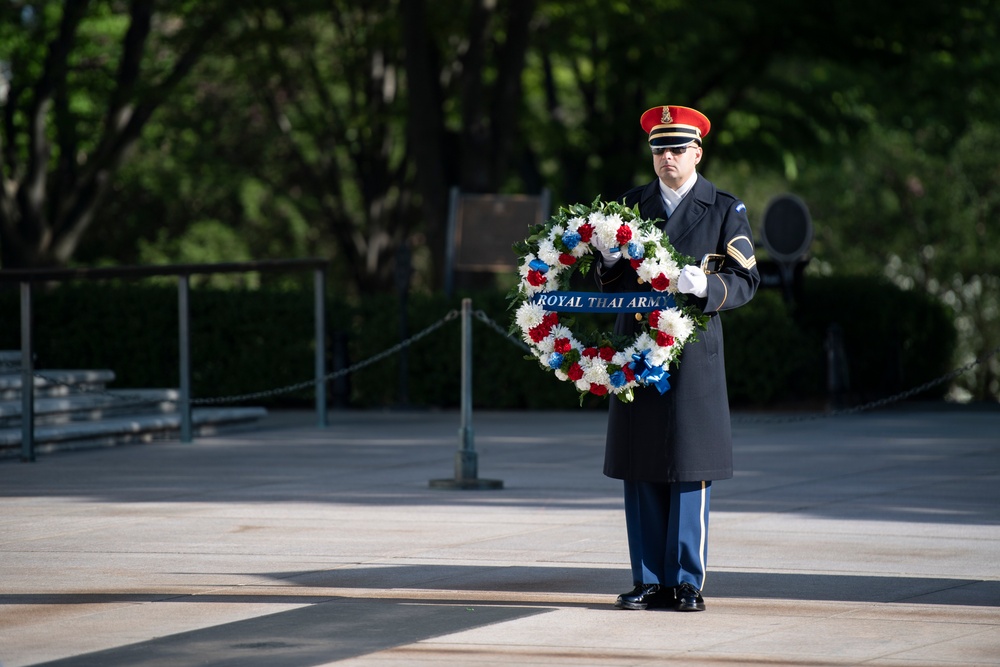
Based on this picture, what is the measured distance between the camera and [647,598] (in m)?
6.74

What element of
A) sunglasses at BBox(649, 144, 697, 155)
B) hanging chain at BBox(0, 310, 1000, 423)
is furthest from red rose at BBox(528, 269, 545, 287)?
hanging chain at BBox(0, 310, 1000, 423)

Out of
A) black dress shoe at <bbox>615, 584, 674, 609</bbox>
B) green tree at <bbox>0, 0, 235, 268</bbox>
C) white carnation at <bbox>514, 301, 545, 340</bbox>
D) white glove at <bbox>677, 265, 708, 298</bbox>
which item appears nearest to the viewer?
white glove at <bbox>677, 265, 708, 298</bbox>

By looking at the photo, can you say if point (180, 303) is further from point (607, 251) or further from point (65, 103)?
point (65, 103)

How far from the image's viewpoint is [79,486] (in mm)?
11914

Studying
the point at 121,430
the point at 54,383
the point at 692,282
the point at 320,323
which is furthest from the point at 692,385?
the point at 320,323

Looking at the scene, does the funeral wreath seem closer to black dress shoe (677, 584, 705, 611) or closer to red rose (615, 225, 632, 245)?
red rose (615, 225, 632, 245)

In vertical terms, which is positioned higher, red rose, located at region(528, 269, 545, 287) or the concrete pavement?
red rose, located at region(528, 269, 545, 287)

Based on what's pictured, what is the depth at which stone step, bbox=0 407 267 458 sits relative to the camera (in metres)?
14.6

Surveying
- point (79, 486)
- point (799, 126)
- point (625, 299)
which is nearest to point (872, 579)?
point (625, 299)

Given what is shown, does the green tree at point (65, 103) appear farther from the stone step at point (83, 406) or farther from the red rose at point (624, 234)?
the red rose at point (624, 234)

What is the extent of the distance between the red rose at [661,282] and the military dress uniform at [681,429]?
146 millimetres

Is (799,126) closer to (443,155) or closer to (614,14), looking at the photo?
(614,14)

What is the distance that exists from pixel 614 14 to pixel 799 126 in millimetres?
4676

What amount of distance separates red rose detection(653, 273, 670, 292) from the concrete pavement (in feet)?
4.54
